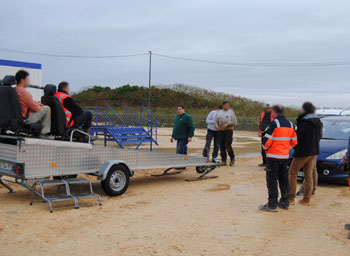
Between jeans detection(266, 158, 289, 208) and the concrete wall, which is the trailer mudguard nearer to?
jeans detection(266, 158, 289, 208)

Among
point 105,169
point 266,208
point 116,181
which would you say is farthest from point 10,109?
point 266,208

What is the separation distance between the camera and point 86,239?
474 cm

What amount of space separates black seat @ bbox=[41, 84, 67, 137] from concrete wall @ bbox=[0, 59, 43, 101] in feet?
29.6

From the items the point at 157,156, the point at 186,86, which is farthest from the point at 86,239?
the point at 186,86

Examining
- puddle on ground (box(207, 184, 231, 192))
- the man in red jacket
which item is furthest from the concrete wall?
the man in red jacket

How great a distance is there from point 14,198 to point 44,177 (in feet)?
3.95

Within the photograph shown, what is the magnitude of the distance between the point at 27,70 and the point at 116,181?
11.0 meters

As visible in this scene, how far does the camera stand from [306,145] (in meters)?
6.79

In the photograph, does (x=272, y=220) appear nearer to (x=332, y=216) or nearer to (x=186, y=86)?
(x=332, y=216)

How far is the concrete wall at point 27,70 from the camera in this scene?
1549 cm

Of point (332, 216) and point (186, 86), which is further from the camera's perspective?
point (186, 86)

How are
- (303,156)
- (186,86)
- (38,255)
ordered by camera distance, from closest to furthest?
(38,255)
(303,156)
(186,86)

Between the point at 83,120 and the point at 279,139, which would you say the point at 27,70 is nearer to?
the point at 83,120

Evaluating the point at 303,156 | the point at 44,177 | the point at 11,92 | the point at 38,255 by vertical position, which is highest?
the point at 11,92
